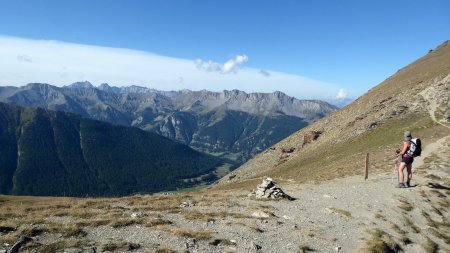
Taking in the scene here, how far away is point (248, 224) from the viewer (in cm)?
2155

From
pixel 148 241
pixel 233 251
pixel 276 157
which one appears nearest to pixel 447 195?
pixel 233 251

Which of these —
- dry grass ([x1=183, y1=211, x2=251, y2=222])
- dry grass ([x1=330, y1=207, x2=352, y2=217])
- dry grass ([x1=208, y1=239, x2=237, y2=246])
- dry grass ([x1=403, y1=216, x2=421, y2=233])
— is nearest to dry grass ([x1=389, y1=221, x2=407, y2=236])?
dry grass ([x1=403, y1=216, x2=421, y2=233])

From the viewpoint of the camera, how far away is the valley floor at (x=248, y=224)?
17.3 meters

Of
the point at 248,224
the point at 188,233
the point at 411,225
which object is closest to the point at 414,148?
the point at 411,225

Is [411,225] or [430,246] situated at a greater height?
[411,225]

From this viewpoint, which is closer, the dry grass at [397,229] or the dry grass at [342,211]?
the dry grass at [397,229]

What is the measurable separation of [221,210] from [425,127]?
6661 centimetres

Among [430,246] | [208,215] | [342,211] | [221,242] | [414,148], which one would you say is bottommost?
[430,246]

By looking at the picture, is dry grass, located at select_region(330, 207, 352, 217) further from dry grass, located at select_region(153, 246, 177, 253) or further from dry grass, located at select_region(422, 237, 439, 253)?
dry grass, located at select_region(153, 246, 177, 253)

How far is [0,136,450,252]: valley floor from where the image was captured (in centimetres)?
1728

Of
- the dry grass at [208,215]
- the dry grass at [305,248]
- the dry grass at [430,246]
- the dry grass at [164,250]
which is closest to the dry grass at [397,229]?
the dry grass at [430,246]

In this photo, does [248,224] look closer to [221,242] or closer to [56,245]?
[221,242]

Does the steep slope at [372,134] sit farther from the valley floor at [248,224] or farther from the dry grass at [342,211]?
the dry grass at [342,211]

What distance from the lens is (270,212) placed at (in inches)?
969
